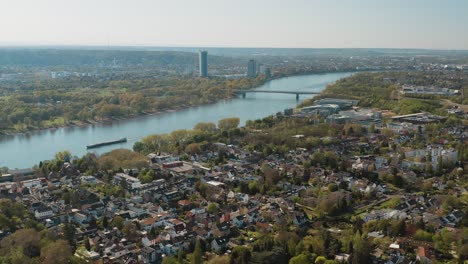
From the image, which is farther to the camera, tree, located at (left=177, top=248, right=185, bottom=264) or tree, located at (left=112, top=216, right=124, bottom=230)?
tree, located at (left=112, top=216, right=124, bottom=230)

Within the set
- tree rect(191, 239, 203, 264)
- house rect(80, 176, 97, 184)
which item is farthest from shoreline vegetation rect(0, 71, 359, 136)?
tree rect(191, 239, 203, 264)

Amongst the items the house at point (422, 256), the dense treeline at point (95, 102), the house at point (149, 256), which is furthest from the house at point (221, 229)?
the dense treeline at point (95, 102)

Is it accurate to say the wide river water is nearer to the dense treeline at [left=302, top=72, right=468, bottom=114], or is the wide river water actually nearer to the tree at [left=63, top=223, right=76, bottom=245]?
the dense treeline at [left=302, top=72, right=468, bottom=114]

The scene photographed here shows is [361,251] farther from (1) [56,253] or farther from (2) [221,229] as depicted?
(1) [56,253]

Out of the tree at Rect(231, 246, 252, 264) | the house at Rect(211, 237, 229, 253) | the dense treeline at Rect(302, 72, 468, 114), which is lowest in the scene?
the house at Rect(211, 237, 229, 253)

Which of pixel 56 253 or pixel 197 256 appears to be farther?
pixel 197 256

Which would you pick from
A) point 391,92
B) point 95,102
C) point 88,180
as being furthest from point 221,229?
point 391,92
